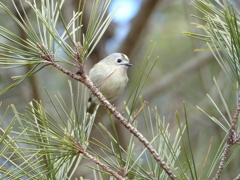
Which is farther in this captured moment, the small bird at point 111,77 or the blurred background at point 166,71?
the blurred background at point 166,71

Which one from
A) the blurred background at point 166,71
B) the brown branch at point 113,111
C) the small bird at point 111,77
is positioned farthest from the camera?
the blurred background at point 166,71

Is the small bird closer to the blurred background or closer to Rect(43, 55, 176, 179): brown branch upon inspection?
the blurred background

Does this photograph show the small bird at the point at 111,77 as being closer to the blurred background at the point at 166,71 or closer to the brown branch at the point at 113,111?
the blurred background at the point at 166,71

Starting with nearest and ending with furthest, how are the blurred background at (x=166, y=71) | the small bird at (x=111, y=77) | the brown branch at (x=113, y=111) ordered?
1. the brown branch at (x=113, y=111)
2. the small bird at (x=111, y=77)
3. the blurred background at (x=166, y=71)

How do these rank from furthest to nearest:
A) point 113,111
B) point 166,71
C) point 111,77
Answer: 1. point 166,71
2. point 111,77
3. point 113,111

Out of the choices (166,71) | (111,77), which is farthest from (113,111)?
(166,71)

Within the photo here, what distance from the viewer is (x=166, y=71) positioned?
4.88 meters

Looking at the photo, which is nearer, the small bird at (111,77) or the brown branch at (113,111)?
the brown branch at (113,111)

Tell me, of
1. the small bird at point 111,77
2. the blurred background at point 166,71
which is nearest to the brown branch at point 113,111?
the small bird at point 111,77

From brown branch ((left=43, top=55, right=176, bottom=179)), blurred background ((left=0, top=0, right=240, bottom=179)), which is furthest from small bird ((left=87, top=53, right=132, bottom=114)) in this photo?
brown branch ((left=43, top=55, right=176, bottom=179))

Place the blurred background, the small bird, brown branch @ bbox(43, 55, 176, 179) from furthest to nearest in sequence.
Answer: the blurred background
the small bird
brown branch @ bbox(43, 55, 176, 179)

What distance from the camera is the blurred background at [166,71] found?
356 cm

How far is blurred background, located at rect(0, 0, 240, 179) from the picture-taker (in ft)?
11.7

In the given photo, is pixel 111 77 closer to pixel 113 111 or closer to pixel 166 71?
pixel 113 111
